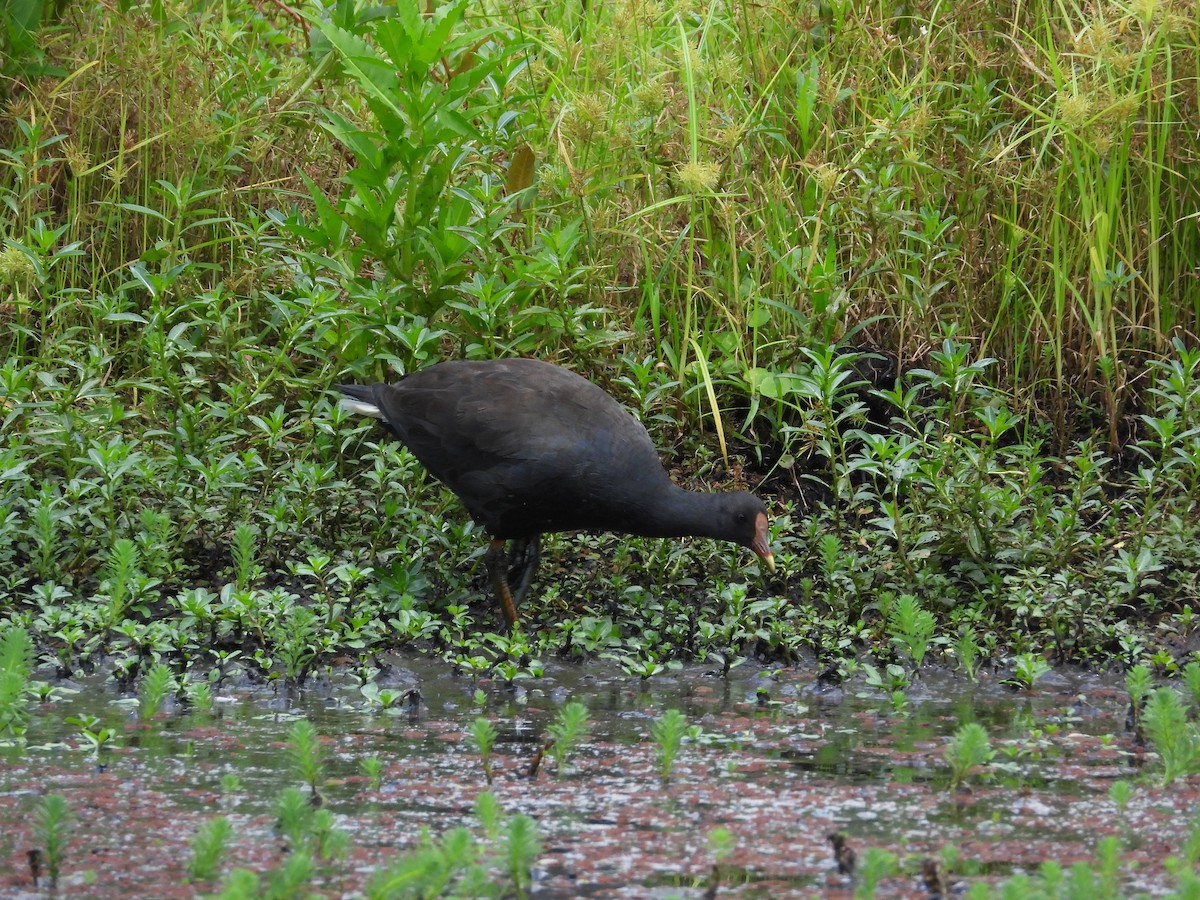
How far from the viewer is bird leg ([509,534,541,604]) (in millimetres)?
5953

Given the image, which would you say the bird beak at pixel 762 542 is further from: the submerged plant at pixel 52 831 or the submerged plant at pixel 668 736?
the submerged plant at pixel 52 831

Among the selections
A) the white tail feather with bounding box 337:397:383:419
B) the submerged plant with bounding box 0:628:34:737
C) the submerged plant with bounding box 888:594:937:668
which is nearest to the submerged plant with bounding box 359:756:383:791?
the submerged plant with bounding box 0:628:34:737

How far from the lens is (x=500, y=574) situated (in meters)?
5.82

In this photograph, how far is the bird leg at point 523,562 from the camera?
595 centimetres

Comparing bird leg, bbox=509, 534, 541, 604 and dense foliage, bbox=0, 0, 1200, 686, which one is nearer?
dense foliage, bbox=0, 0, 1200, 686

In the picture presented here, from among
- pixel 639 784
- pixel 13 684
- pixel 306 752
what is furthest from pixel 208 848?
pixel 639 784

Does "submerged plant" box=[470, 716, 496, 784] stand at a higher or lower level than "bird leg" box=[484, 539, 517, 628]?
lower

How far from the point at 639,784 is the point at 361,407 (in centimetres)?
261

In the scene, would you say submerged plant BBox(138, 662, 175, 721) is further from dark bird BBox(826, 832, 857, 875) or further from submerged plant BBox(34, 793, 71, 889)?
dark bird BBox(826, 832, 857, 875)

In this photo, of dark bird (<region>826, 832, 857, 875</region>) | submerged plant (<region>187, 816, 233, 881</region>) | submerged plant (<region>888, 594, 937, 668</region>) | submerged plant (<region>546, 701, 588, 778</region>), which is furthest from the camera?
submerged plant (<region>888, 594, 937, 668</region>)

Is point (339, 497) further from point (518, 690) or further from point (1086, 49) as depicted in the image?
point (1086, 49)

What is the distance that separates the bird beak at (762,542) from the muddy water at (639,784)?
0.56 m

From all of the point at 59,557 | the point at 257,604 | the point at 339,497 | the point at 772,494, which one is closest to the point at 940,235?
the point at 772,494

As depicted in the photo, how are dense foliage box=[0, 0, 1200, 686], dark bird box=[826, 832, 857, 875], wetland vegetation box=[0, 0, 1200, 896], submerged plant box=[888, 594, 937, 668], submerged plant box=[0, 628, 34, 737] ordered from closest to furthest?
dark bird box=[826, 832, 857, 875], submerged plant box=[0, 628, 34, 737], submerged plant box=[888, 594, 937, 668], wetland vegetation box=[0, 0, 1200, 896], dense foliage box=[0, 0, 1200, 686]
